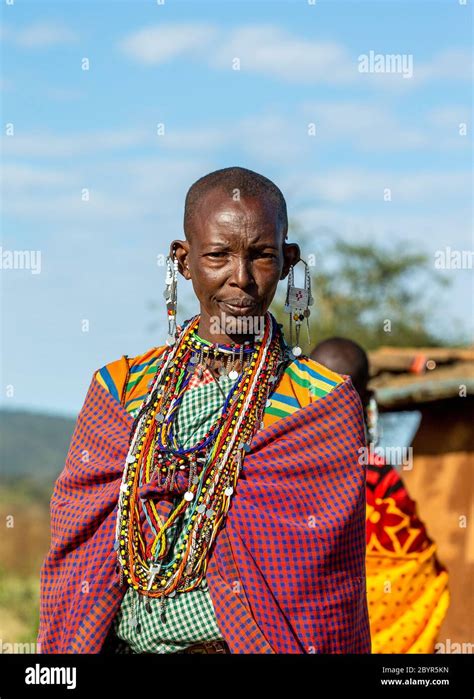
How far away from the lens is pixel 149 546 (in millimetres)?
3990

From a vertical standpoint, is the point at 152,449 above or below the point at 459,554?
above

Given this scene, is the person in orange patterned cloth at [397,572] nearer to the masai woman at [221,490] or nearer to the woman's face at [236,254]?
the masai woman at [221,490]

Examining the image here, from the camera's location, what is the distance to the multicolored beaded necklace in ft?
12.9

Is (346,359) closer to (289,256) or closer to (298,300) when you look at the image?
(298,300)

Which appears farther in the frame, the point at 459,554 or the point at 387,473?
the point at 459,554

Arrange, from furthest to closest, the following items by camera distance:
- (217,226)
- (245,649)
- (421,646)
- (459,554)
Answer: (459,554), (421,646), (217,226), (245,649)

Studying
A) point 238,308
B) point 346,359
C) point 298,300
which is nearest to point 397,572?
point 346,359

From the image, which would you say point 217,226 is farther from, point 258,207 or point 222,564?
point 222,564

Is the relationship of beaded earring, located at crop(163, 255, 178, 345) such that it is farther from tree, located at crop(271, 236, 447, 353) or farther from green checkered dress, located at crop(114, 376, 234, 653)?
tree, located at crop(271, 236, 447, 353)

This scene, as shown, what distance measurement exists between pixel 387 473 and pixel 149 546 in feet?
9.56

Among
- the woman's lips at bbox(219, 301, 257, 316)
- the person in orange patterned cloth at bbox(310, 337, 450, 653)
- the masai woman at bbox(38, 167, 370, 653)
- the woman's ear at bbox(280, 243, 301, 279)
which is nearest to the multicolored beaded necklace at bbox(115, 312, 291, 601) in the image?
the masai woman at bbox(38, 167, 370, 653)

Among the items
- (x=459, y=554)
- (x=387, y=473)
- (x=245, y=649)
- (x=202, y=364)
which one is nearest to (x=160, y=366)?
(x=202, y=364)

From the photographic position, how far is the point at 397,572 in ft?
21.7

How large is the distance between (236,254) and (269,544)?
3.01 feet
